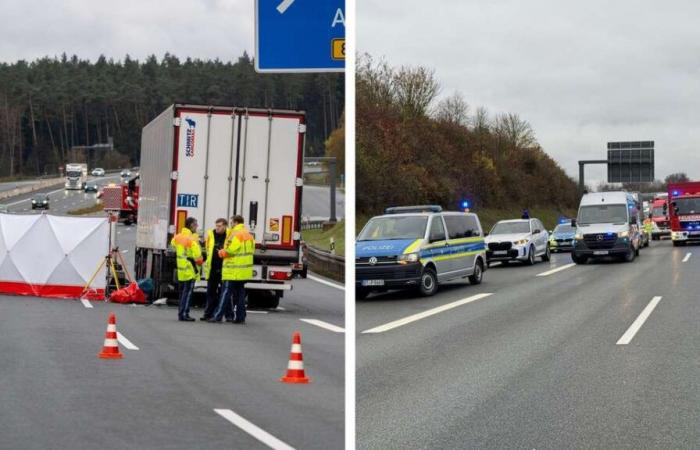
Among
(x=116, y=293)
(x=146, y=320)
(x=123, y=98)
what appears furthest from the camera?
(x=123, y=98)

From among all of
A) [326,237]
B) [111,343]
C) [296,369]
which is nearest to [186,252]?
[111,343]

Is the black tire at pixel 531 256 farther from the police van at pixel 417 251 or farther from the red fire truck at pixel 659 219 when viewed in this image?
the red fire truck at pixel 659 219

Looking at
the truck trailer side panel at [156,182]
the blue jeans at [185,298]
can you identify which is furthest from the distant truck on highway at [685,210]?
the blue jeans at [185,298]

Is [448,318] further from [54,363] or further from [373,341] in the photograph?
[54,363]

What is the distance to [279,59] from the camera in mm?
8938

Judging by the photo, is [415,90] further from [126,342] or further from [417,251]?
[417,251]

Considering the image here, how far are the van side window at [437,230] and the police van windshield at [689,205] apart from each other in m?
25.1

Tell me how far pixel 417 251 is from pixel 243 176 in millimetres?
3500

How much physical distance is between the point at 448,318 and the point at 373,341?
10.4ft

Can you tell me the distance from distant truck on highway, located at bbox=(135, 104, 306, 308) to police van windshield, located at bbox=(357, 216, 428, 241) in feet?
7.66

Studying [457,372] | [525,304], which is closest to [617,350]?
[457,372]

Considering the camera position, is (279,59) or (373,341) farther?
(373,341)

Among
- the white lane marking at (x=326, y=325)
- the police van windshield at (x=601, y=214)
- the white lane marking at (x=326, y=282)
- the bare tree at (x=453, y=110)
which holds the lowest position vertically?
the white lane marking at (x=326, y=282)

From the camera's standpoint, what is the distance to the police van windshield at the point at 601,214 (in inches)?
1081
